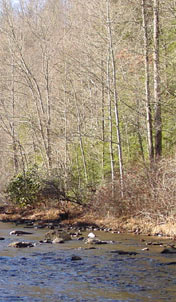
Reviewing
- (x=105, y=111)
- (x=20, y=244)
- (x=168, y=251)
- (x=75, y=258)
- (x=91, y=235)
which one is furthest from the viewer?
(x=105, y=111)

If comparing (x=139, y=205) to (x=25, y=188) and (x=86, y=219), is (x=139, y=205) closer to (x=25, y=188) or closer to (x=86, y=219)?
(x=86, y=219)

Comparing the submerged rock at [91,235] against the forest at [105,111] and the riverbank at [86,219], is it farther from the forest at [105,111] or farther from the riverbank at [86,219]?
the forest at [105,111]

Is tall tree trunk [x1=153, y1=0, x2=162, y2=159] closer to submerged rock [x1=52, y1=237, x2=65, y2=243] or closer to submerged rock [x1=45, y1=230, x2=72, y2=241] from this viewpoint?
submerged rock [x1=45, y1=230, x2=72, y2=241]

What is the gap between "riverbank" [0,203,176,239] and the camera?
16.5 m

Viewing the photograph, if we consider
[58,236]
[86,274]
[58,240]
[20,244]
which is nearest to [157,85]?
[58,236]

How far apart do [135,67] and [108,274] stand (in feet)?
49.0

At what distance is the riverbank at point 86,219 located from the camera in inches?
650

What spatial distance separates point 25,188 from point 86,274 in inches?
517

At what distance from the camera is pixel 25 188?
23.7 metres

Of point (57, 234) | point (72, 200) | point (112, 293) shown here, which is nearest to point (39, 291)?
point (112, 293)

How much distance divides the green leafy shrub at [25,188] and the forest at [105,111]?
0.04 meters

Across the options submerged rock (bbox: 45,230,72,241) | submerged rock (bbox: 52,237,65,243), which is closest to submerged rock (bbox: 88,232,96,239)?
submerged rock (bbox: 45,230,72,241)

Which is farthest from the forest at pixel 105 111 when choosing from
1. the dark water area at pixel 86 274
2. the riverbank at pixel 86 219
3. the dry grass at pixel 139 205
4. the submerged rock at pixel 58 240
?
the dark water area at pixel 86 274

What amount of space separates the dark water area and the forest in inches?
154
